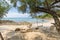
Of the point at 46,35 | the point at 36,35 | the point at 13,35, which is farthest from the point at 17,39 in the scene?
the point at 46,35

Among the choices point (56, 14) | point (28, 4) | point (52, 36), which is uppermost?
point (28, 4)

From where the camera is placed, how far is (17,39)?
7270mm

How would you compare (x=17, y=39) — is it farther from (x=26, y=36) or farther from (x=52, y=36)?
(x=52, y=36)

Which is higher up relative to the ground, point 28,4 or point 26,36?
point 28,4

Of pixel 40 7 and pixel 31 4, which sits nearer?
pixel 31 4

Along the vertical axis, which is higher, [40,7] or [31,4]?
[31,4]

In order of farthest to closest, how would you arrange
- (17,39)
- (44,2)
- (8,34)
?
(44,2)
(8,34)
(17,39)

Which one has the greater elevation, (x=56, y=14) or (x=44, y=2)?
(x=44, y=2)

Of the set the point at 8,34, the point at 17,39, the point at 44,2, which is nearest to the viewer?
the point at 17,39

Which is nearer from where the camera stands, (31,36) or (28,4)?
(31,36)

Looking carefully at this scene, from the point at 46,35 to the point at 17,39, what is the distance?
137 cm

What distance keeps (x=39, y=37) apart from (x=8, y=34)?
1.49 meters

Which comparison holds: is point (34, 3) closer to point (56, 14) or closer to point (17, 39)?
point (56, 14)

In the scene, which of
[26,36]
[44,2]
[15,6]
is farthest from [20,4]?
[26,36]
